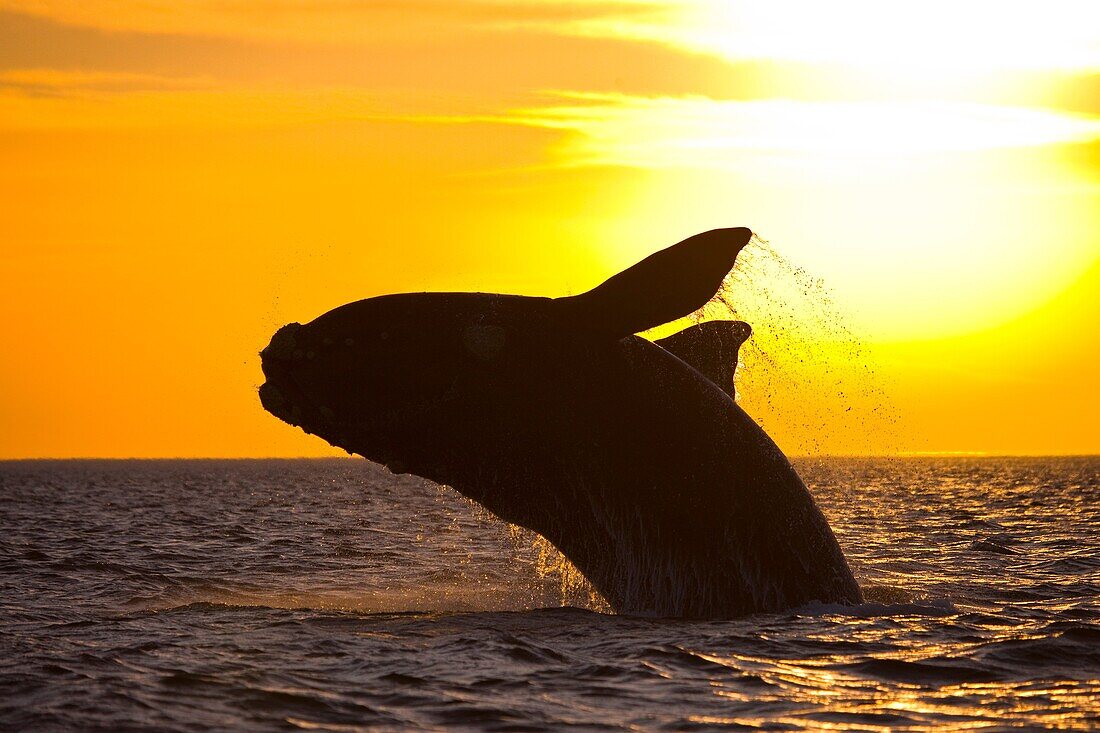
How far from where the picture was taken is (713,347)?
1194cm

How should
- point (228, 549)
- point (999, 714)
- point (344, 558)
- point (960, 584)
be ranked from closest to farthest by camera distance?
point (999, 714) < point (960, 584) < point (344, 558) < point (228, 549)

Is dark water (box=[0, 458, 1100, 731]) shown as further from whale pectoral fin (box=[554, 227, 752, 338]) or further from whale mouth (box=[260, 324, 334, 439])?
whale pectoral fin (box=[554, 227, 752, 338])

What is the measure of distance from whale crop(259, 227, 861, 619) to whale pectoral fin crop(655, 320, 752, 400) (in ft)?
2.77

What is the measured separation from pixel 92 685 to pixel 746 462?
17.2ft

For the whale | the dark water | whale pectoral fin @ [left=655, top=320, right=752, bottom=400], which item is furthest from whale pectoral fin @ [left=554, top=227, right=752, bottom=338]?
the dark water

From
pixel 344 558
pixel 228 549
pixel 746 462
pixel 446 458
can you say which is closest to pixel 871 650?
pixel 746 462

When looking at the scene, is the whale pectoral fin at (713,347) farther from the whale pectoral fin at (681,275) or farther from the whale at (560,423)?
the whale pectoral fin at (681,275)

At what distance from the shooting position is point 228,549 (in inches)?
960

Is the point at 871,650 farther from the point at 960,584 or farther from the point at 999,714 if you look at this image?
the point at 960,584

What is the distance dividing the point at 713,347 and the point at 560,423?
205cm

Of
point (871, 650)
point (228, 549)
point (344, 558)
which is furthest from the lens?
point (228, 549)

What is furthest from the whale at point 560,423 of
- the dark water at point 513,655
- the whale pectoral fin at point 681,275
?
the dark water at point 513,655

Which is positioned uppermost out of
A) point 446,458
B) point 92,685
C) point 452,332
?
point 452,332

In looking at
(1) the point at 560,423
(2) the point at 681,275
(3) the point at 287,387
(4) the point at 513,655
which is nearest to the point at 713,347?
(1) the point at 560,423
